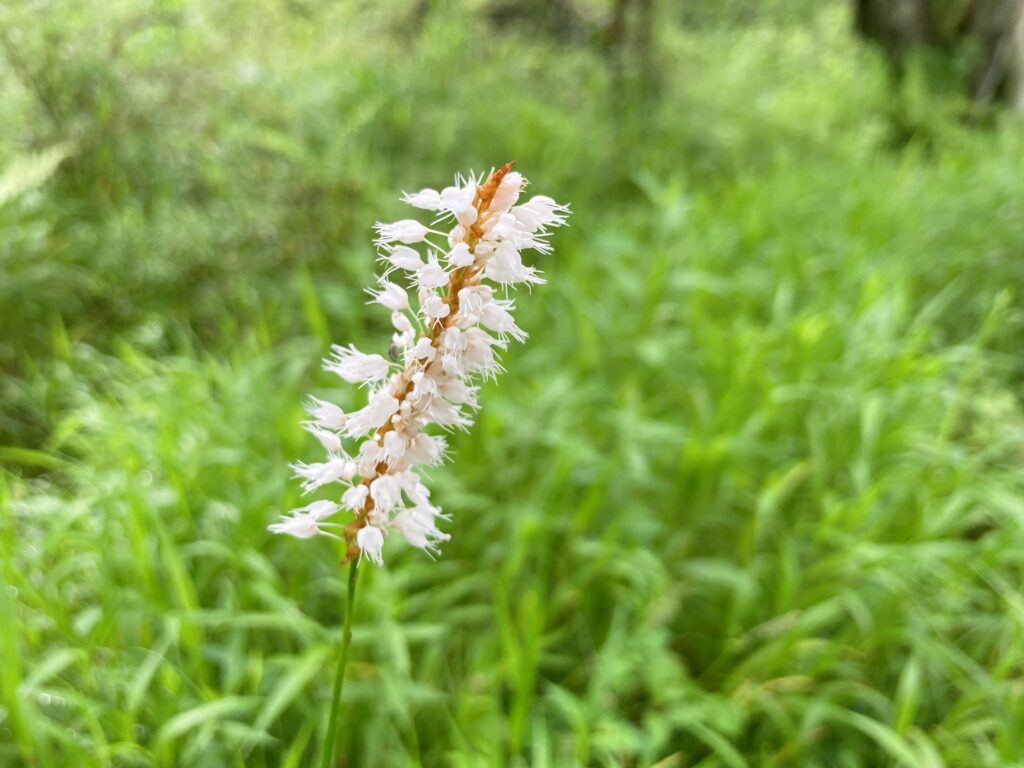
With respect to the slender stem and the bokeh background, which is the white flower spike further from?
the bokeh background

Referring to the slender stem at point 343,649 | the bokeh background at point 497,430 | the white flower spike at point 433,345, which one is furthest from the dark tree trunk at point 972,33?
the slender stem at point 343,649

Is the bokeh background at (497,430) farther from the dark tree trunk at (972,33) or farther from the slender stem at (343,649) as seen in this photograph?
the dark tree trunk at (972,33)

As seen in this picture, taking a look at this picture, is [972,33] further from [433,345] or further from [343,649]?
[343,649]

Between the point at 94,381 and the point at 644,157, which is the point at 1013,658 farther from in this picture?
the point at 644,157

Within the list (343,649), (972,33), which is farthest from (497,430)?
(972,33)

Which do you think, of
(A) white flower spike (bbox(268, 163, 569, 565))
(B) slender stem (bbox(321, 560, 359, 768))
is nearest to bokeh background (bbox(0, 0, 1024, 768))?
(B) slender stem (bbox(321, 560, 359, 768))

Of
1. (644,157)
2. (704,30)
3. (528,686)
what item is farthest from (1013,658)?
(704,30)
